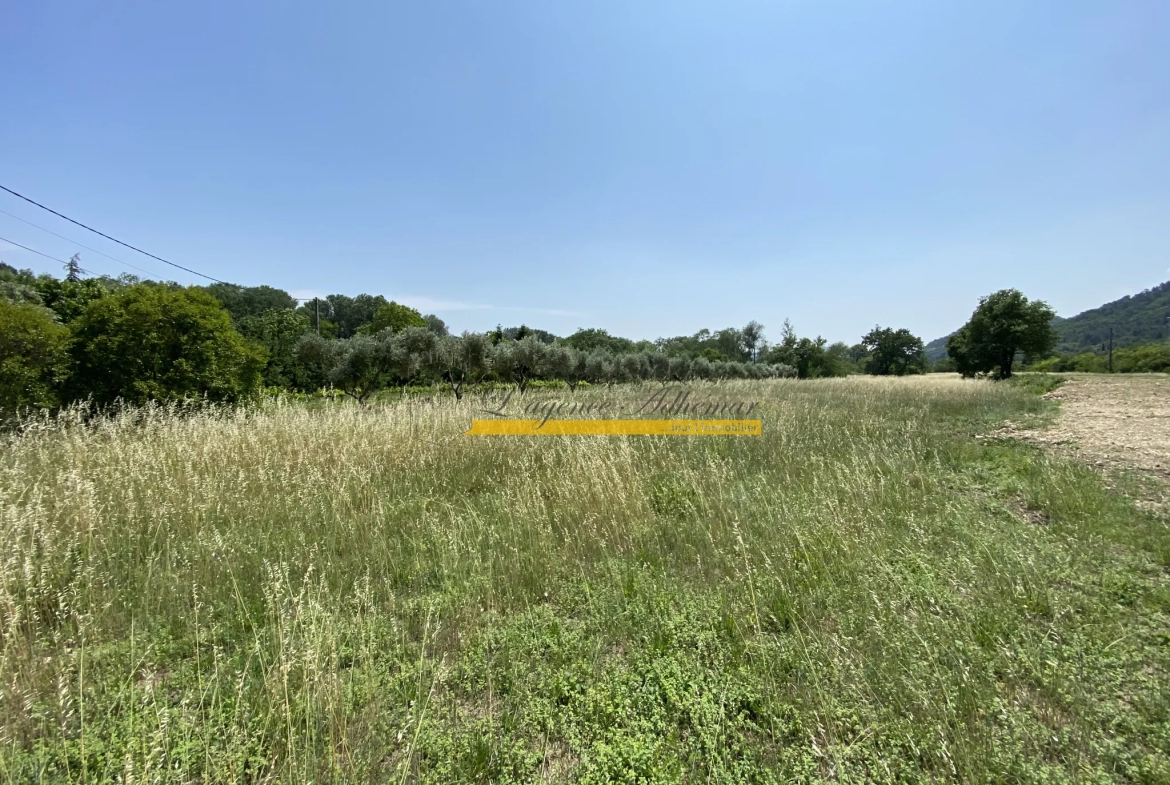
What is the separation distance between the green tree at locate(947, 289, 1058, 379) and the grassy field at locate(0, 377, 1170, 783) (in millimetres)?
37319

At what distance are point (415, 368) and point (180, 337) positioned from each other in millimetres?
5973

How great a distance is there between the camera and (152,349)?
24.6 feet

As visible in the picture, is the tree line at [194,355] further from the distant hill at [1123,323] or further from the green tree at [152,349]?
the distant hill at [1123,323]

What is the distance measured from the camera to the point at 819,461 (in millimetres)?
4965

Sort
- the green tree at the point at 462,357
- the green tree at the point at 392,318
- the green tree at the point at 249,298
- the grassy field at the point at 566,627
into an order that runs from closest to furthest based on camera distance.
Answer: the grassy field at the point at 566,627 < the green tree at the point at 462,357 < the green tree at the point at 392,318 < the green tree at the point at 249,298

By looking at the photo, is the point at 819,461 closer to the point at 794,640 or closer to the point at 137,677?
the point at 794,640

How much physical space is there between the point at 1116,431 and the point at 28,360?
20521mm

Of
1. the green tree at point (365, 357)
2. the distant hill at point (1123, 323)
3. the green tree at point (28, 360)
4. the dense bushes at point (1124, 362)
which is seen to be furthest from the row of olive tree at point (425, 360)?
the distant hill at point (1123, 323)

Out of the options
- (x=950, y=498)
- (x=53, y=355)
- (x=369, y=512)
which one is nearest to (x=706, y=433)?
(x=950, y=498)

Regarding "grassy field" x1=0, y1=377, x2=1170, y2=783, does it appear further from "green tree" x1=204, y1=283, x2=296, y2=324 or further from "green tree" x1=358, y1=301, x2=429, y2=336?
"green tree" x1=204, y1=283, x2=296, y2=324

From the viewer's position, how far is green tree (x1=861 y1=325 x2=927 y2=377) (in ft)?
207

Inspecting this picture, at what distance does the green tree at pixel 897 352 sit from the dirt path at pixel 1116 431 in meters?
58.4

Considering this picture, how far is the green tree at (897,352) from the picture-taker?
207 ft

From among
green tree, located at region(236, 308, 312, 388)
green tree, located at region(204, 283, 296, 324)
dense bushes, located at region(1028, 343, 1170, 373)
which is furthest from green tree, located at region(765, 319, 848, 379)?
green tree, located at region(204, 283, 296, 324)
